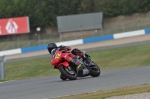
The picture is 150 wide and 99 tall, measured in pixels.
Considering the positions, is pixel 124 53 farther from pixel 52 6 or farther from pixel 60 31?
pixel 52 6

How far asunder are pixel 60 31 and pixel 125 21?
10005mm

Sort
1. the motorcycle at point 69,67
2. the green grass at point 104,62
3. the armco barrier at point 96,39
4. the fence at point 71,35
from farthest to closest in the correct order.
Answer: the fence at point 71,35
the armco barrier at point 96,39
the green grass at point 104,62
the motorcycle at point 69,67

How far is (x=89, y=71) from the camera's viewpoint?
15.2 m

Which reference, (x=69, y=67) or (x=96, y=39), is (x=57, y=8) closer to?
(x=96, y=39)

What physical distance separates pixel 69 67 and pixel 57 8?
62238mm

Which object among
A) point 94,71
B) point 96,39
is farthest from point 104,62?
point 94,71

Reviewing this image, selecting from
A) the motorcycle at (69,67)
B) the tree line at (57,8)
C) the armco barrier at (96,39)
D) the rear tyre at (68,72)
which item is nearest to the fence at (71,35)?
the armco barrier at (96,39)

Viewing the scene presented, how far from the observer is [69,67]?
1488 centimetres

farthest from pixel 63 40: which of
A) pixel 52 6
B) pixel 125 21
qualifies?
pixel 52 6

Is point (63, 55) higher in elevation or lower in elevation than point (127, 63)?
higher

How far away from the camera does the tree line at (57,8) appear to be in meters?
71.1

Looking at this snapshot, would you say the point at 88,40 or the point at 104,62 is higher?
the point at 88,40

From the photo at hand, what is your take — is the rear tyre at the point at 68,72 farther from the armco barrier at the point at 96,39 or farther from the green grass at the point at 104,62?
the armco barrier at the point at 96,39

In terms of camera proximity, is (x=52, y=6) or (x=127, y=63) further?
(x=52, y=6)
